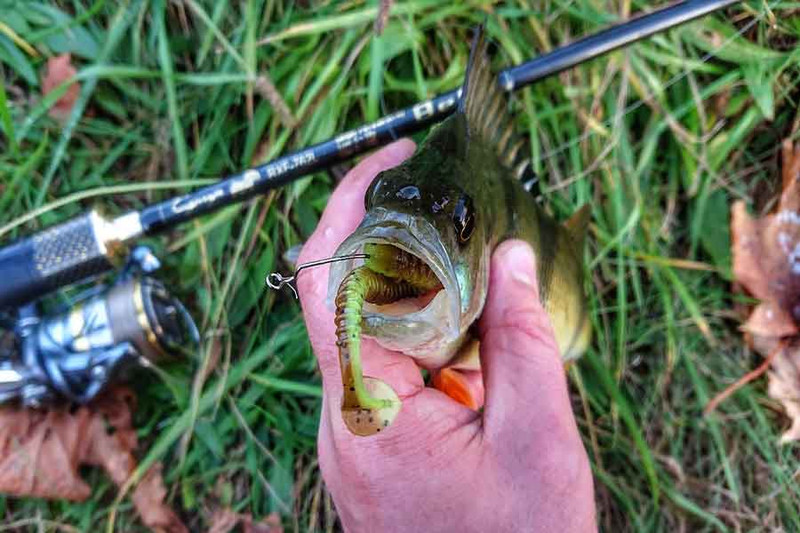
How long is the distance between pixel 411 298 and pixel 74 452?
183cm

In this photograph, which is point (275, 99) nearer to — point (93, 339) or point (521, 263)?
point (93, 339)

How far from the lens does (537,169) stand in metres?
2.66

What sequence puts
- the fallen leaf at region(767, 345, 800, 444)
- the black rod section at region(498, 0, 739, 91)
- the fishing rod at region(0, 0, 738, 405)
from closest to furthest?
the black rod section at region(498, 0, 739, 91) → the fishing rod at region(0, 0, 738, 405) → the fallen leaf at region(767, 345, 800, 444)

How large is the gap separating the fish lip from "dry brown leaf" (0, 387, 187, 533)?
1.77 meters

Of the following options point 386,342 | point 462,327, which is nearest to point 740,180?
point 462,327

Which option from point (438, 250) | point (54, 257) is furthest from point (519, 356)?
point (54, 257)

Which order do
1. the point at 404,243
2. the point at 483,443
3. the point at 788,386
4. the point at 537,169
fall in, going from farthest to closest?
the point at 537,169 → the point at 788,386 → the point at 483,443 → the point at 404,243

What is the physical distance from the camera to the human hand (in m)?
1.64

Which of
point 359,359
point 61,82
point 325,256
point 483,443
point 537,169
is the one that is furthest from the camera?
point 61,82

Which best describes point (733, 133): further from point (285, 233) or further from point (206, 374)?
point (206, 374)

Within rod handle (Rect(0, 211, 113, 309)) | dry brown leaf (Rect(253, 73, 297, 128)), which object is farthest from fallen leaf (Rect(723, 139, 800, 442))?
rod handle (Rect(0, 211, 113, 309))

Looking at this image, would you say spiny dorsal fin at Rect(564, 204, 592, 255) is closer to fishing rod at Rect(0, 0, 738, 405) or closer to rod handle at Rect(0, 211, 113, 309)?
fishing rod at Rect(0, 0, 738, 405)

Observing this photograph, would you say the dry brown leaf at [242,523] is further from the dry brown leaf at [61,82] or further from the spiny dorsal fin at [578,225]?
the dry brown leaf at [61,82]

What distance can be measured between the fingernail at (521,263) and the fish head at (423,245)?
158 mm
